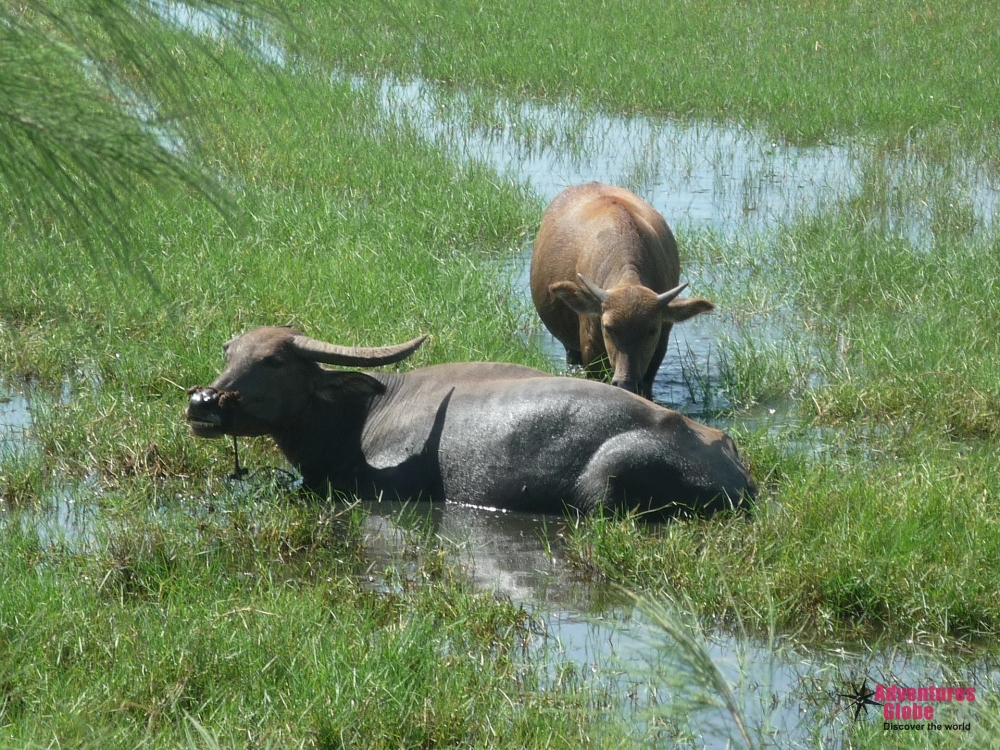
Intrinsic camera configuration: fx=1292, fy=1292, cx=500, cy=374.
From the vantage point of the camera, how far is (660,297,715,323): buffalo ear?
7.29m

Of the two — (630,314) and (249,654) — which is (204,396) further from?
(630,314)

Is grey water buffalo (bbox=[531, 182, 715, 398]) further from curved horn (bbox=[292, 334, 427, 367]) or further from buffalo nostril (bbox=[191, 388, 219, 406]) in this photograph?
buffalo nostril (bbox=[191, 388, 219, 406])

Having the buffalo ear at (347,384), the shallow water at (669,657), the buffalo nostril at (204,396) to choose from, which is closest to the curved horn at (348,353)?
the buffalo ear at (347,384)

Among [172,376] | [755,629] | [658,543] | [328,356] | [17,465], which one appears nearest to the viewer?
[755,629]

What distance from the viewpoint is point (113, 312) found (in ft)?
26.0

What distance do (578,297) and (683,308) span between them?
603mm

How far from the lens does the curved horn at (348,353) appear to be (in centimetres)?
646

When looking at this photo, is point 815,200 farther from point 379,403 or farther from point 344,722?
point 344,722

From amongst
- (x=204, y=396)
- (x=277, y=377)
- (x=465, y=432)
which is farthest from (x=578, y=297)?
(x=204, y=396)

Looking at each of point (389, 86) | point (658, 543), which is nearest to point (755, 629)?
point (658, 543)

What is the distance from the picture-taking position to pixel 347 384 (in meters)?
6.68

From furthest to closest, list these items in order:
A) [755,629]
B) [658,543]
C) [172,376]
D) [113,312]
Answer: [113,312], [172,376], [658,543], [755,629]

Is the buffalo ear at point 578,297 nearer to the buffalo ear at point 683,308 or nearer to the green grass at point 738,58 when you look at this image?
the buffalo ear at point 683,308

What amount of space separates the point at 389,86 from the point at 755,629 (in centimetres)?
1259
